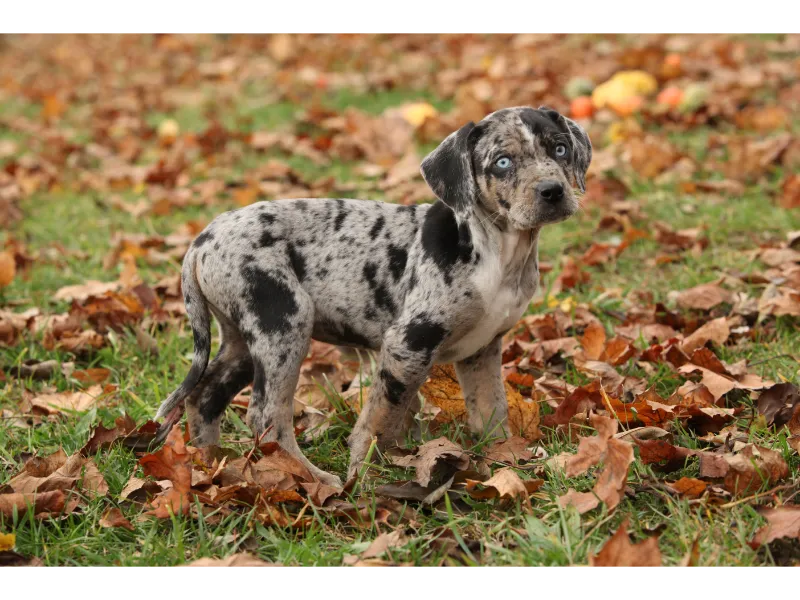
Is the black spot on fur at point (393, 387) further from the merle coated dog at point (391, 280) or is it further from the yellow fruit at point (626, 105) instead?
the yellow fruit at point (626, 105)

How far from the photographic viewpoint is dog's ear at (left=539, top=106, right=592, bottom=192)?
3.77 meters

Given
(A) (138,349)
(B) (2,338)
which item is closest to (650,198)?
(A) (138,349)

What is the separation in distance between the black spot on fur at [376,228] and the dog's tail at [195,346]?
73cm

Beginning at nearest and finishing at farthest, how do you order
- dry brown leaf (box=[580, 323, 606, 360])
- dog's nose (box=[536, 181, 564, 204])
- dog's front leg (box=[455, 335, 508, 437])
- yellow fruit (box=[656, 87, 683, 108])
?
1. dog's nose (box=[536, 181, 564, 204])
2. dog's front leg (box=[455, 335, 508, 437])
3. dry brown leaf (box=[580, 323, 606, 360])
4. yellow fruit (box=[656, 87, 683, 108])

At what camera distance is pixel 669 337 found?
4754mm

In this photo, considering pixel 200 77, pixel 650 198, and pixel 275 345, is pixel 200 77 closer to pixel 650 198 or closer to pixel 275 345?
pixel 650 198

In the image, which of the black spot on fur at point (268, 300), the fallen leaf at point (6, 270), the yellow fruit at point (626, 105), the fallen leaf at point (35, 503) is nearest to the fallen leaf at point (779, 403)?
the black spot on fur at point (268, 300)

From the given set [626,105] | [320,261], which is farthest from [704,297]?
[626,105]

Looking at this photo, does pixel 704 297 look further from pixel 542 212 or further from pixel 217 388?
pixel 217 388

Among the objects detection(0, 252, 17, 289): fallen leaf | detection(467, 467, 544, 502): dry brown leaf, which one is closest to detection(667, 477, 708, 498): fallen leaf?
detection(467, 467, 544, 502): dry brown leaf

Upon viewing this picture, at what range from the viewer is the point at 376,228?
156 inches

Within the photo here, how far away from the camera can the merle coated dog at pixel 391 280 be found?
3625 mm

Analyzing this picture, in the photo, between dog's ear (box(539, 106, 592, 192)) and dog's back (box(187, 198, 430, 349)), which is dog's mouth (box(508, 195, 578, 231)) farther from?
dog's back (box(187, 198, 430, 349))

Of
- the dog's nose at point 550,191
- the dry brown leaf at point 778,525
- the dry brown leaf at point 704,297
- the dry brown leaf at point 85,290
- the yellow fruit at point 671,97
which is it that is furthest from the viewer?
the yellow fruit at point 671,97
